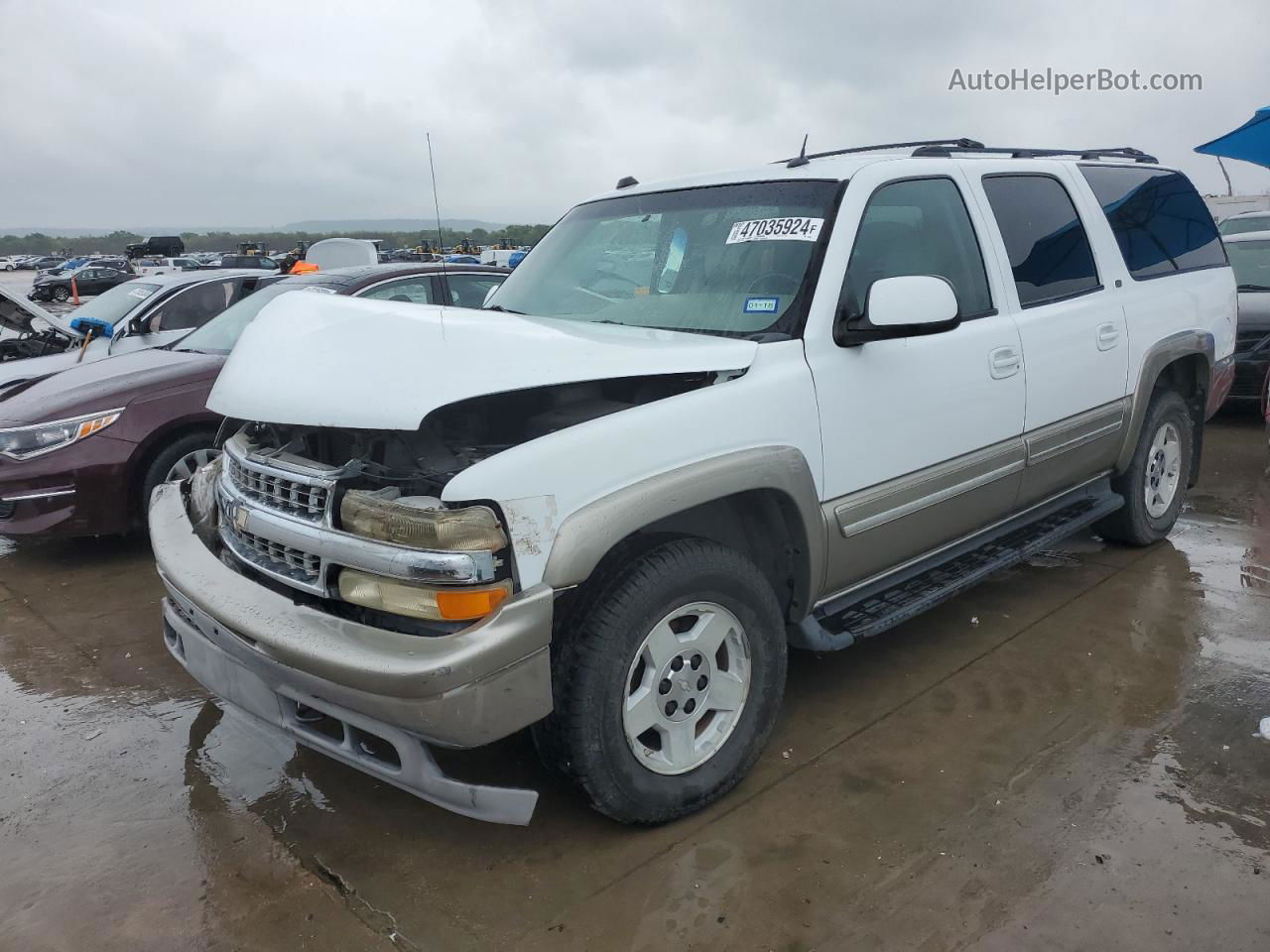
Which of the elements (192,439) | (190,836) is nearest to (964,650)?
(190,836)

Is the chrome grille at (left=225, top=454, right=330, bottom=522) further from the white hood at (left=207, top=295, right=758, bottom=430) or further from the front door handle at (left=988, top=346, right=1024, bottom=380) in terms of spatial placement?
the front door handle at (left=988, top=346, right=1024, bottom=380)

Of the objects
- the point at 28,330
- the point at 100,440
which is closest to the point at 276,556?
the point at 100,440

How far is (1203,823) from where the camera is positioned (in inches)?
104

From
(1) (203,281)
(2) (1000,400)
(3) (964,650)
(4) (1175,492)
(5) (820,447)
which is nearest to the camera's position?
(5) (820,447)

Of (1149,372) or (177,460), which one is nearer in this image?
(1149,372)

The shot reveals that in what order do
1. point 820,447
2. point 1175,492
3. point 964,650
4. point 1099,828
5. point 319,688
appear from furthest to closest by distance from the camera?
point 1175,492
point 964,650
point 820,447
point 1099,828
point 319,688

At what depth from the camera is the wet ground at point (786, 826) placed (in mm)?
2316

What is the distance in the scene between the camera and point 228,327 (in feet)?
19.9

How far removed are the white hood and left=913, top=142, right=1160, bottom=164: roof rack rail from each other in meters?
1.47

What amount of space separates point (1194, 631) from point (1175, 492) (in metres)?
1.36

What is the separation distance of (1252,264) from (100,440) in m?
9.17

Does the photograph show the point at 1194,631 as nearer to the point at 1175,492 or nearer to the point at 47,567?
the point at 1175,492

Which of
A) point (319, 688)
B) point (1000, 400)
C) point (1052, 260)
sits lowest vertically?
point (319, 688)

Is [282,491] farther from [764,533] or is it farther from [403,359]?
[764,533]
